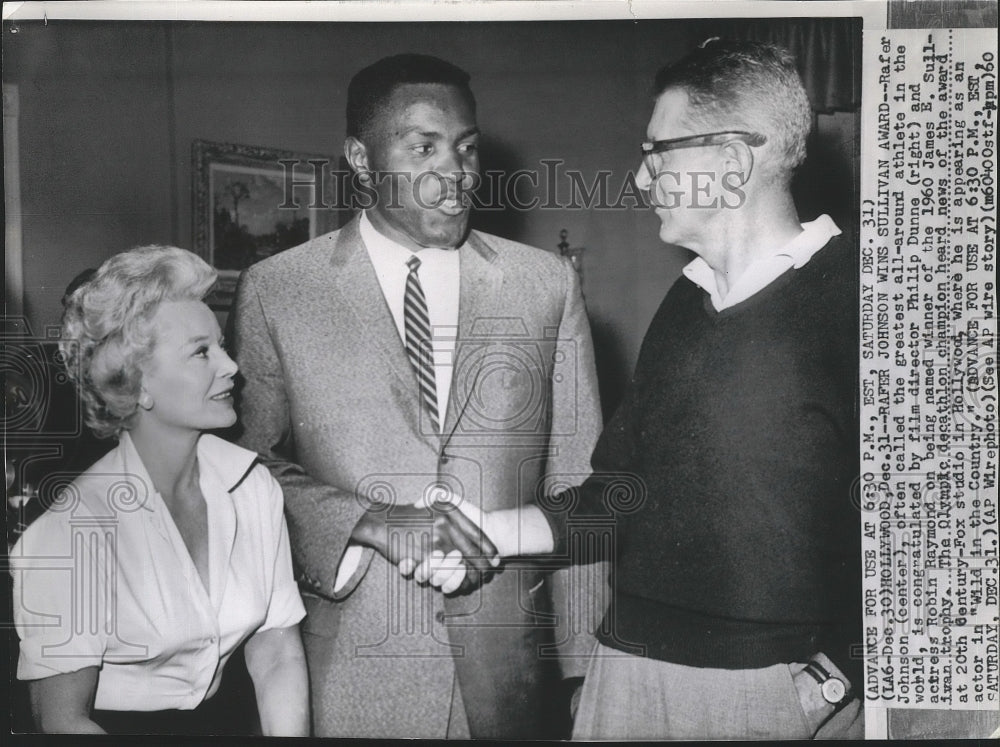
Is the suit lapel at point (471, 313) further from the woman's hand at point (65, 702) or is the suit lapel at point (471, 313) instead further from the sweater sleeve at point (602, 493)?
the woman's hand at point (65, 702)

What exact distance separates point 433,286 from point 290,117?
528 mm

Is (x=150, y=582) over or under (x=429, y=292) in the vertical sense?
under

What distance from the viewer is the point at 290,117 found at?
79.1 inches

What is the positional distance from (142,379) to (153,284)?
22cm

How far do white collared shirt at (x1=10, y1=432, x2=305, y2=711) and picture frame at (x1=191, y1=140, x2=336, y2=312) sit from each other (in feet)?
1.42

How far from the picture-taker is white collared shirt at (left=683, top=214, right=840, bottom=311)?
194cm

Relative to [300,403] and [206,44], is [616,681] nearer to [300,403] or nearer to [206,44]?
[300,403]

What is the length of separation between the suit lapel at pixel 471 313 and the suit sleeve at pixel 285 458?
0.32m

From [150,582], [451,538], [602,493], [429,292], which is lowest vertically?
[150,582]

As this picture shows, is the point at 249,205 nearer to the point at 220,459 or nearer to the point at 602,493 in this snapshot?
the point at 220,459

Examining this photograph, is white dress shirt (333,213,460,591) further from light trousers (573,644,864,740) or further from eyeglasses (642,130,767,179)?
light trousers (573,644,864,740)

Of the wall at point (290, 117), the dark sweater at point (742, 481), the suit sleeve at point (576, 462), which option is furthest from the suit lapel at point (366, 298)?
the dark sweater at point (742, 481)

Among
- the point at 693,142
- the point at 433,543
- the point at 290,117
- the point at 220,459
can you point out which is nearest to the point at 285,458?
the point at 220,459

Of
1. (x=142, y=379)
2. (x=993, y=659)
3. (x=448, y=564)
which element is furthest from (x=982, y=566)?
(x=142, y=379)
